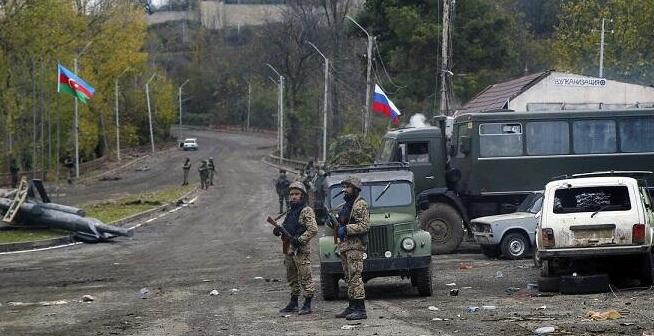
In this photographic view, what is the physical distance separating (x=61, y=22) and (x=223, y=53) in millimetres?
73494

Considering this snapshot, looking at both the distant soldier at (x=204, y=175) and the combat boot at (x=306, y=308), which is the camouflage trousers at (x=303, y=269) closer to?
the combat boot at (x=306, y=308)

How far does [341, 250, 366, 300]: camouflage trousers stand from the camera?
13930 mm

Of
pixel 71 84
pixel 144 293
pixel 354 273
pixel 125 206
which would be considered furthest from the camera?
pixel 71 84

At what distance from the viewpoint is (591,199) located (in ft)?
54.2

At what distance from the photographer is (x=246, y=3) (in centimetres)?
17525

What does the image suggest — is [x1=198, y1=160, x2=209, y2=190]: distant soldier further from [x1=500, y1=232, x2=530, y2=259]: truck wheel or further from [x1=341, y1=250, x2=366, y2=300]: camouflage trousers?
[x1=341, y1=250, x2=366, y2=300]: camouflage trousers

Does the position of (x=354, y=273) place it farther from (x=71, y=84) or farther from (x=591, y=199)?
(x=71, y=84)

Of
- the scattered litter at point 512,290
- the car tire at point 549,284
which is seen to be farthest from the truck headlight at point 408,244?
the car tire at point 549,284

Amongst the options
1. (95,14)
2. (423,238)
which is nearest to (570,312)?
(423,238)

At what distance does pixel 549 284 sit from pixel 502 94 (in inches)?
857

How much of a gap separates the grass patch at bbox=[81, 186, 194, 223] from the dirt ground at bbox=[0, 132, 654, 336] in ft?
22.3

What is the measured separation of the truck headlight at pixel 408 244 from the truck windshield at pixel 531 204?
7.45m

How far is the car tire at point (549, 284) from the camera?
1631cm

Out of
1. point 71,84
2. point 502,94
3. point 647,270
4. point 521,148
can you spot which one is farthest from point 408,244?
point 71,84
